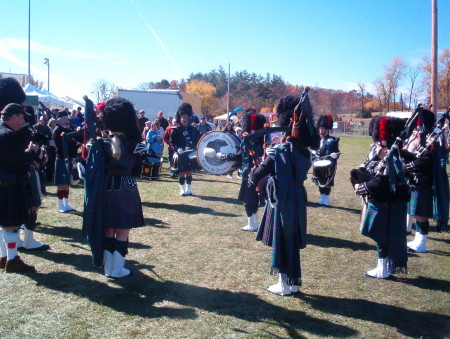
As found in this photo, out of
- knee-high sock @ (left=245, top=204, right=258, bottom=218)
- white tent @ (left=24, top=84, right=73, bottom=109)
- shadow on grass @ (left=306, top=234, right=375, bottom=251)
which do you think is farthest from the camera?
white tent @ (left=24, top=84, right=73, bottom=109)

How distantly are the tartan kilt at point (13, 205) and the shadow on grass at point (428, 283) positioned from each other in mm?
4556

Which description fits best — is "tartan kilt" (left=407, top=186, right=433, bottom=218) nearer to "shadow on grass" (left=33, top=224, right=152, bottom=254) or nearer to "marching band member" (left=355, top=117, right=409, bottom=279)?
"marching band member" (left=355, top=117, right=409, bottom=279)

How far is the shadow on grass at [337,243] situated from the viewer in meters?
6.36

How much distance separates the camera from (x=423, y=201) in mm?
6078

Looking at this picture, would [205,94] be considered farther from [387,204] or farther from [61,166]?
[387,204]

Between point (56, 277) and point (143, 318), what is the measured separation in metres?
1.56

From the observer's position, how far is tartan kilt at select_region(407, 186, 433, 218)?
607 centimetres

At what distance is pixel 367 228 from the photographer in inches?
194

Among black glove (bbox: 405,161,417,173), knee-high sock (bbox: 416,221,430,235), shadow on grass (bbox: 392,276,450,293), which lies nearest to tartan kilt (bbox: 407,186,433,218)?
knee-high sock (bbox: 416,221,430,235)

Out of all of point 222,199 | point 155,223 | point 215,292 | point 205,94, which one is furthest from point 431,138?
point 205,94

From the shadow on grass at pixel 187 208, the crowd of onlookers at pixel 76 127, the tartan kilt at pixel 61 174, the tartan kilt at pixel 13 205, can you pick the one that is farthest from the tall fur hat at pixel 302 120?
the tartan kilt at pixel 61 174

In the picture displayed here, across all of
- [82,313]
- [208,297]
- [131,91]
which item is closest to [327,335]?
[208,297]

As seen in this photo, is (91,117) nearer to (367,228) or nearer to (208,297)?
(208,297)

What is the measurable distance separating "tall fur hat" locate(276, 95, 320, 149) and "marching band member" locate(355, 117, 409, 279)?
947 millimetres
